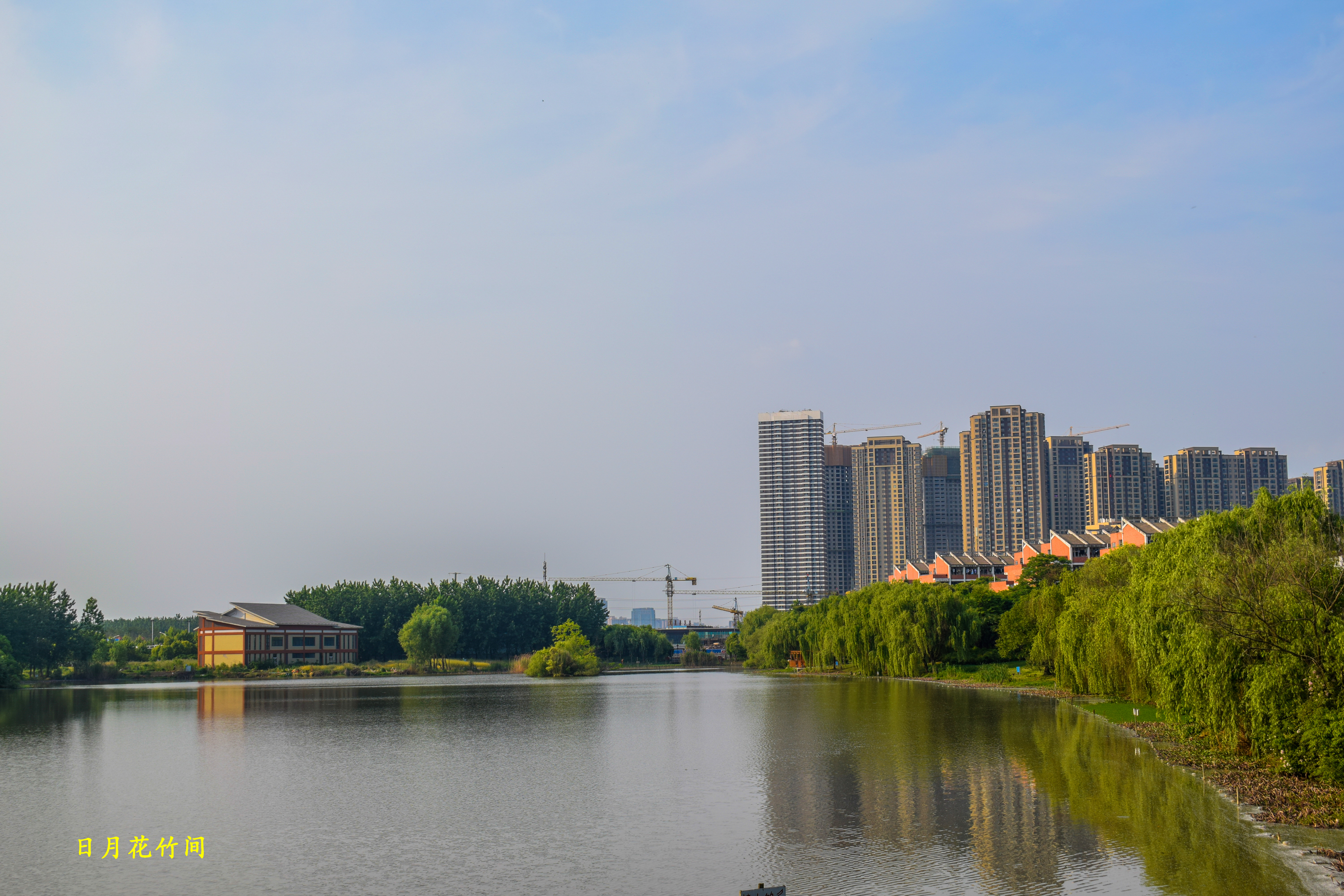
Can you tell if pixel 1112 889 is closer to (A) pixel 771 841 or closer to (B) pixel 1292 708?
(A) pixel 771 841

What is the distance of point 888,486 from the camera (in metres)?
196

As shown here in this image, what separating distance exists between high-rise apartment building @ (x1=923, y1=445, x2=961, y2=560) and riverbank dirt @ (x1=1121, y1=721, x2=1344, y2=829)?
168m

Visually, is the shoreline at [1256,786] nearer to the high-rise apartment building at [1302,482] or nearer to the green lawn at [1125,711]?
the green lawn at [1125,711]

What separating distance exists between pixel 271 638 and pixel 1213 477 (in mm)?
123233

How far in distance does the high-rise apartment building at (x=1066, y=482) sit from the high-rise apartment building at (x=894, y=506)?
39.6m

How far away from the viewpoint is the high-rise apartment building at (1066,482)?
496 feet

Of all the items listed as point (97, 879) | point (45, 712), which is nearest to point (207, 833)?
point (97, 879)

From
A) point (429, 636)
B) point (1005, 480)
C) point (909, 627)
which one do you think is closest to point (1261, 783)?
point (909, 627)

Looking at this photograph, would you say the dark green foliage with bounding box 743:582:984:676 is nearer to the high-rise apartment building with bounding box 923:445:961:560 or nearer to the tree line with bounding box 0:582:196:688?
the tree line with bounding box 0:582:196:688

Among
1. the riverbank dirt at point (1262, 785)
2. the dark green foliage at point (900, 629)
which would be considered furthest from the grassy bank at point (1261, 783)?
the dark green foliage at point (900, 629)

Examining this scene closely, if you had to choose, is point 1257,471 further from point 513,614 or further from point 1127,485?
point 513,614

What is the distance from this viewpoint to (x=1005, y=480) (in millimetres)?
154250

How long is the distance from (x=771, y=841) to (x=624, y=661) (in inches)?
4177

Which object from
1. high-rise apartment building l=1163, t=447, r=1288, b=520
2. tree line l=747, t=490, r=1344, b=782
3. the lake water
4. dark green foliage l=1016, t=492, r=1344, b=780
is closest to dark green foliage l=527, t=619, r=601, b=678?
the lake water
